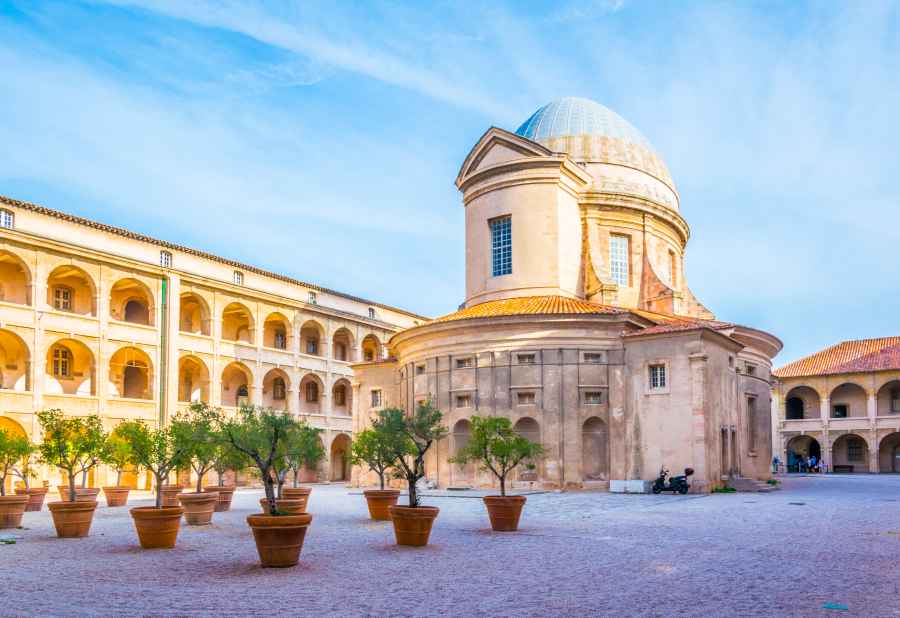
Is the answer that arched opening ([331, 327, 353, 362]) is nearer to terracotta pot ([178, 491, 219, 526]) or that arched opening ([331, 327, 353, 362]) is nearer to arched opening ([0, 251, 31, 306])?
arched opening ([0, 251, 31, 306])

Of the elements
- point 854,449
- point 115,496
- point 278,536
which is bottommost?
point 854,449

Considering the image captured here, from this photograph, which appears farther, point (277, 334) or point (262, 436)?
point (277, 334)

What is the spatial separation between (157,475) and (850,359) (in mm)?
59449

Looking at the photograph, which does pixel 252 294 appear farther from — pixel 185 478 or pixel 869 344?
pixel 869 344

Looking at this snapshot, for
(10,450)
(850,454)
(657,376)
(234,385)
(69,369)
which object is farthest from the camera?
(850,454)

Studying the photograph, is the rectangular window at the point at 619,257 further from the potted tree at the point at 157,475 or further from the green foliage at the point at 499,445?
the potted tree at the point at 157,475

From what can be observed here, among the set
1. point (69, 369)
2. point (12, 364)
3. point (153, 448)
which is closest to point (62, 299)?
point (69, 369)

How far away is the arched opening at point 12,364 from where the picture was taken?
40.7 meters

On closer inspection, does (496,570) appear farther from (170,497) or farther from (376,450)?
(170,497)

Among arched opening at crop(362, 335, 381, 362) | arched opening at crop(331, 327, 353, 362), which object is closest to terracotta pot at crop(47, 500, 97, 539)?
arched opening at crop(331, 327, 353, 362)

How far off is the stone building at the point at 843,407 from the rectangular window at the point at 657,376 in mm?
34167

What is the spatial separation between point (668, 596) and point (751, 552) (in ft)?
15.7

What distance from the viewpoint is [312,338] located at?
58.8m

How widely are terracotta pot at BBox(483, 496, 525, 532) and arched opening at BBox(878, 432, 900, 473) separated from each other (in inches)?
2086
